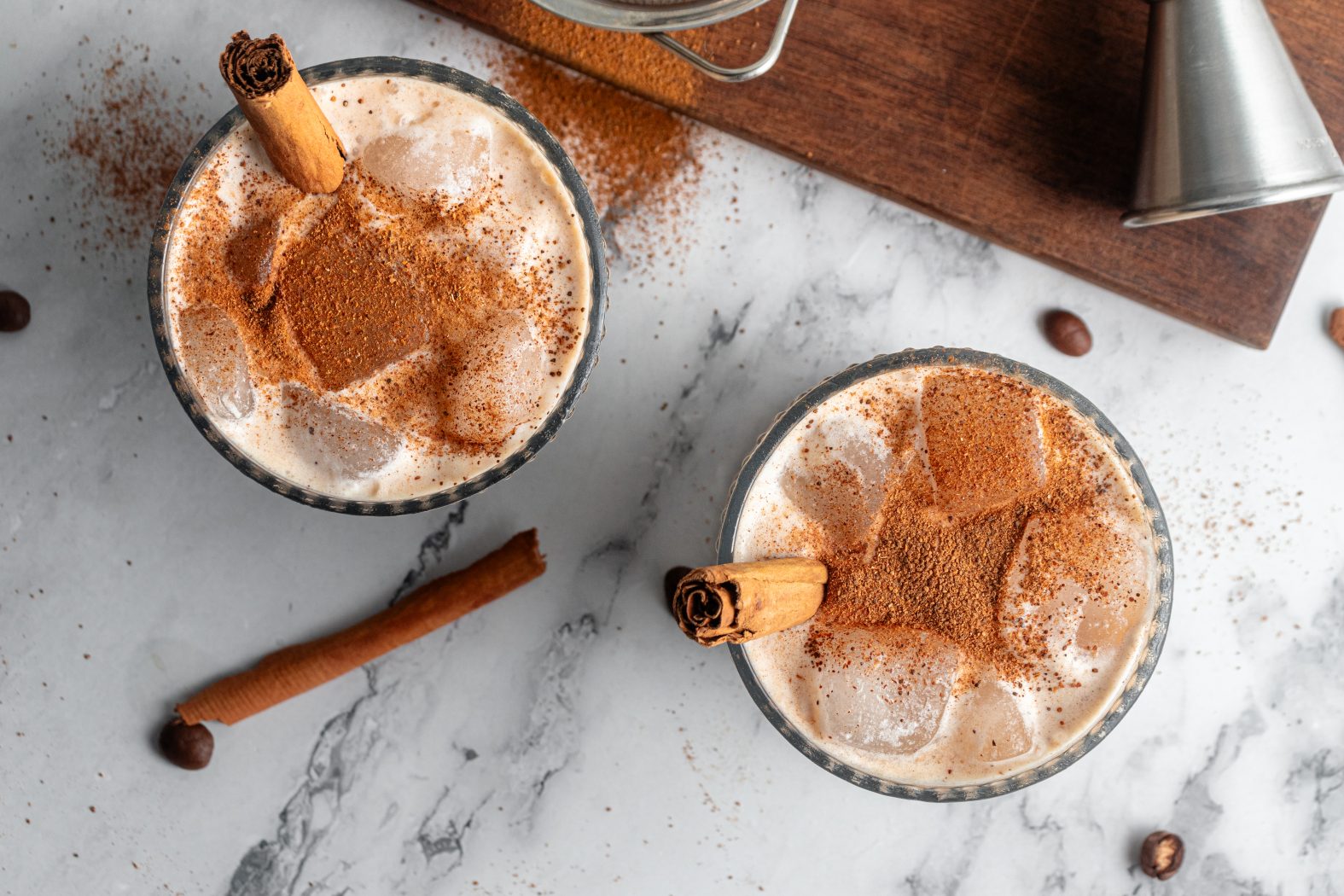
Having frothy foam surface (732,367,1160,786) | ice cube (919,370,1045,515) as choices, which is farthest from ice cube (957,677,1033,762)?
ice cube (919,370,1045,515)

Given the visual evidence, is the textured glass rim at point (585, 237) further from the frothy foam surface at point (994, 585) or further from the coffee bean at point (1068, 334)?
the coffee bean at point (1068, 334)

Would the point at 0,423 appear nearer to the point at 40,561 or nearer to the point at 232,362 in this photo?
the point at 40,561

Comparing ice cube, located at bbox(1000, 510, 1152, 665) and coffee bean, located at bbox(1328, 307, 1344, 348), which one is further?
coffee bean, located at bbox(1328, 307, 1344, 348)

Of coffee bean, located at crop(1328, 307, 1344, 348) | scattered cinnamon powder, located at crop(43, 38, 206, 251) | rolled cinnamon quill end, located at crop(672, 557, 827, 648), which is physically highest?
scattered cinnamon powder, located at crop(43, 38, 206, 251)

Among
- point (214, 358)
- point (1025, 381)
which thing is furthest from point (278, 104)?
point (1025, 381)

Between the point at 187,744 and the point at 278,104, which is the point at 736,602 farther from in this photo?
the point at 187,744

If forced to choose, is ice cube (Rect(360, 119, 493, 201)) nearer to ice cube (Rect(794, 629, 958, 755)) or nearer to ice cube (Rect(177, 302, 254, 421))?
ice cube (Rect(177, 302, 254, 421))

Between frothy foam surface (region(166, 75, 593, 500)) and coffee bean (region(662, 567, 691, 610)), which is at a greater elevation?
frothy foam surface (region(166, 75, 593, 500))

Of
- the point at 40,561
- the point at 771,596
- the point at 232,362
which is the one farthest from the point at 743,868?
the point at 40,561
